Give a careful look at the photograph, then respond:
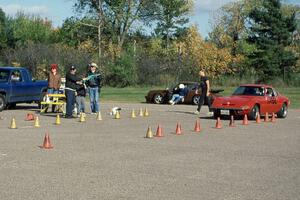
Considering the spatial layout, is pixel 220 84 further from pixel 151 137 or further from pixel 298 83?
pixel 151 137

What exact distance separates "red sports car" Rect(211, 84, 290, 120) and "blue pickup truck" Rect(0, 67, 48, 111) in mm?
7910

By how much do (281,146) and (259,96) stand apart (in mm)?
9029

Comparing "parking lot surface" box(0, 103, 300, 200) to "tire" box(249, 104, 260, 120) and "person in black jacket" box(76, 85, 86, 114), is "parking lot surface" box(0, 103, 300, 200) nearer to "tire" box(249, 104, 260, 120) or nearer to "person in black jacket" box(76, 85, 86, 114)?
"person in black jacket" box(76, 85, 86, 114)

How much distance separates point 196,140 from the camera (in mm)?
14242

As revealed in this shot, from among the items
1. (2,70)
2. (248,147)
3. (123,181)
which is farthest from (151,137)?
(2,70)

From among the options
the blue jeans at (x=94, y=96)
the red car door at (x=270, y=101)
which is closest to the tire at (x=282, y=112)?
the red car door at (x=270, y=101)

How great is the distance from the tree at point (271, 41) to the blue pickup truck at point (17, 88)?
43031mm

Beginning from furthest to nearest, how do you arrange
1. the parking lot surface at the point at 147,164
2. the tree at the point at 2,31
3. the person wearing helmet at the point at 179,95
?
the tree at the point at 2,31 → the person wearing helmet at the point at 179,95 → the parking lot surface at the point at 147,164

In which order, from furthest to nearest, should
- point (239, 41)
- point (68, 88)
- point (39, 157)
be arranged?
point (239, 41), point (68, 88), point (39, 157)

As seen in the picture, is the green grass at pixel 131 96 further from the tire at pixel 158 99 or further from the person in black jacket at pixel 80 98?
the person in black jacket at pixel 80 98

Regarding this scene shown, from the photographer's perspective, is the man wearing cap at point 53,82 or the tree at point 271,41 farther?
the tree at point 271,41

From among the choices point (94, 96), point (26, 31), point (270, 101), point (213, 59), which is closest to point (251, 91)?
point (270, 101)

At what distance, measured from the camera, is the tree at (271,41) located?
6506 cm

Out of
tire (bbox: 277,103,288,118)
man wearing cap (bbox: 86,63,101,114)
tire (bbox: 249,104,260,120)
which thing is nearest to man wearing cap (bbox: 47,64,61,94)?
man wearing cap (bbox: 86,63,101,114)
